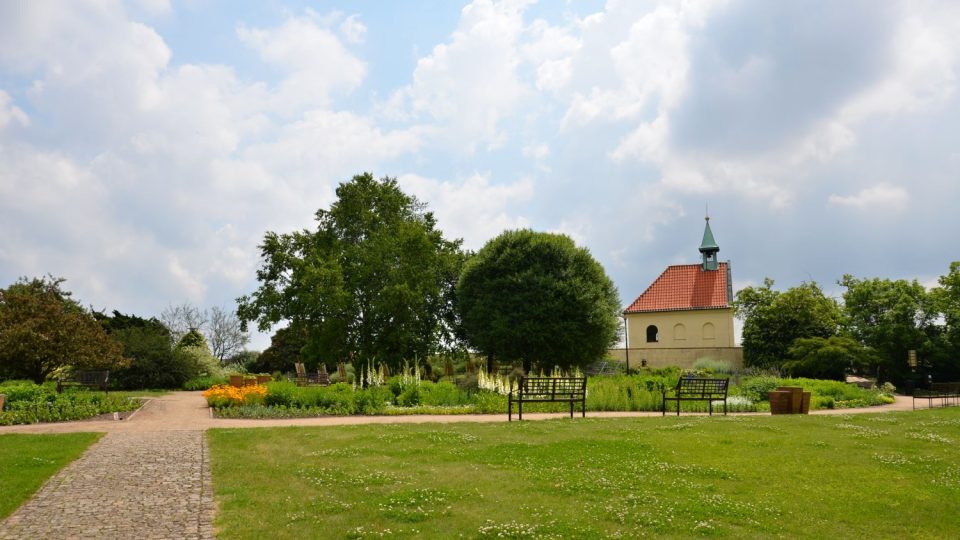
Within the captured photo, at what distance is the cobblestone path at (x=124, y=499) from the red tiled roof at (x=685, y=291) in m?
39.3

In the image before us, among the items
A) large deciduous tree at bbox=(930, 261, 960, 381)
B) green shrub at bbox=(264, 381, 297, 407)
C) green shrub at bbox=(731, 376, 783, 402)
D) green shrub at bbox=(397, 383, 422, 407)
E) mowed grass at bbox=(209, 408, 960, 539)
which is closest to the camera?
mowed grass at bbox=(209, 408, 960, 539)

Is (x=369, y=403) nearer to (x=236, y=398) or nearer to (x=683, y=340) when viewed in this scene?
(x=236, y=398)

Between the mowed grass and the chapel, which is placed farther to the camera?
the chapel

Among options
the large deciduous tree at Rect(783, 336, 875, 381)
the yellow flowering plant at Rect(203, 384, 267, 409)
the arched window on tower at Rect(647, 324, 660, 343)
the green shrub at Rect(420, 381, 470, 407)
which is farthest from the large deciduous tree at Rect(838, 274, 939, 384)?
the yellow flowering plant at Rect(203, 384, 267, 409)

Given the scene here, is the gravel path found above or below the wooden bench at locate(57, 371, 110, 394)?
below

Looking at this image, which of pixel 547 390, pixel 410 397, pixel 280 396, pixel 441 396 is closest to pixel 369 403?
pixel 410 397

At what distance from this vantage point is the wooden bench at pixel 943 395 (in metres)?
24.2

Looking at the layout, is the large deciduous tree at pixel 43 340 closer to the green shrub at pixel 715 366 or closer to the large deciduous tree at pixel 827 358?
the green shrub at pixel 715 366

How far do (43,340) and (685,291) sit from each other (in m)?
37.7

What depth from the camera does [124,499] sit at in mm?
7656

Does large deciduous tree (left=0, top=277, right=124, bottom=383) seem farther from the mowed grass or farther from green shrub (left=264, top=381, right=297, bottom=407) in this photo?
the mowed grass

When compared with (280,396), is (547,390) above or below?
above

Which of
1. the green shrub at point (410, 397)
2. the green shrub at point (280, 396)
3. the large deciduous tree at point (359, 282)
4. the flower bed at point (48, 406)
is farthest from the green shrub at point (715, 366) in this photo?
the flower bed at point (48, 406)

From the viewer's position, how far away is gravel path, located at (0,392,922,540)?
6422 millimetres
